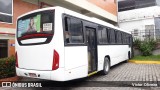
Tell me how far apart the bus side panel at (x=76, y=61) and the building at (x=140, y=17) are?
1600cm

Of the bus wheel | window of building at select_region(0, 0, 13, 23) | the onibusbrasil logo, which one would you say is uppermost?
window of building at select_region(0, 0, 13, 23)

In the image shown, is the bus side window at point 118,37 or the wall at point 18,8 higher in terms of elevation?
the wall at point 18,8

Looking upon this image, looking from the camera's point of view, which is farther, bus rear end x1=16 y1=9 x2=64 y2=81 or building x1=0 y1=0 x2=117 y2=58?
building x1=0 y1=0 x2=117 y2=58

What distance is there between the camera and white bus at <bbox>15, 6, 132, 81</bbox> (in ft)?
19.8

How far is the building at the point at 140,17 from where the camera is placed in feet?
75.9

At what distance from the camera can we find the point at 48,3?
14.6m

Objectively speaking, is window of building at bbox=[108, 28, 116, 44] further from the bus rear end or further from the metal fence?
the metal fence

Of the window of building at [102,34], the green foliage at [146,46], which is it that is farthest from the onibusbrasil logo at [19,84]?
the green foliage at [146,46]

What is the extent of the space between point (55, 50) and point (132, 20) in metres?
21.0

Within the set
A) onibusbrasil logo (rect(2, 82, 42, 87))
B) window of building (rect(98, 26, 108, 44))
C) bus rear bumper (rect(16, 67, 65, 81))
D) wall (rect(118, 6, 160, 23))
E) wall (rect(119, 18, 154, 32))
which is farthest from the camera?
wall (rect(119, 18, 154, 32))

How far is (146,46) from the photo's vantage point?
59.7 feet

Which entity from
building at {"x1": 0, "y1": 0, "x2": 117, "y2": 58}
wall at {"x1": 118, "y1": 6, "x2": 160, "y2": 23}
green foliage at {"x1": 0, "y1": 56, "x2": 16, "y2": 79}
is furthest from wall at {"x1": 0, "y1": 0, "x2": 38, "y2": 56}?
wall at {"x1": 118, "y1": 6, "x2": 160, "y2": 23}

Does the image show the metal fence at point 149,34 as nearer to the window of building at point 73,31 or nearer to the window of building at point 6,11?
the window of building at point 6,11

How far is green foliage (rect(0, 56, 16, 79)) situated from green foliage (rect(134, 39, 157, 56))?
43.9 ft
